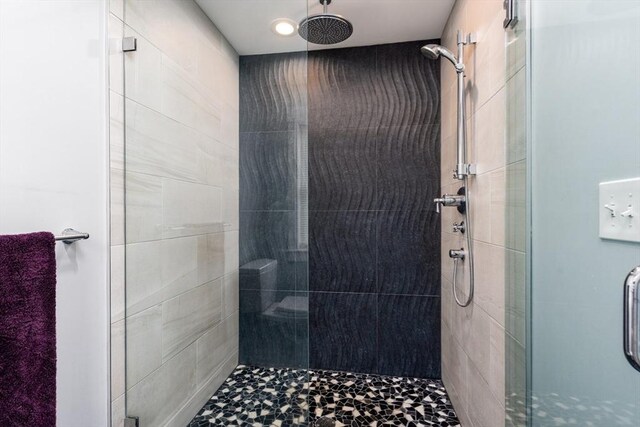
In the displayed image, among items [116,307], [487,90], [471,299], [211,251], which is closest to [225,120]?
[211,251]

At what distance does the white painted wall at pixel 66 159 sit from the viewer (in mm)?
814

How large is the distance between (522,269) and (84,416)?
151 centimetres

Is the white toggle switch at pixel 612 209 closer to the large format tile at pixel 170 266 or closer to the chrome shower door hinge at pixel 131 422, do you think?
the large format tile at pixel 170 266

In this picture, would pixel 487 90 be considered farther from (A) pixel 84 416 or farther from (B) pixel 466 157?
(A) pixel 84 416

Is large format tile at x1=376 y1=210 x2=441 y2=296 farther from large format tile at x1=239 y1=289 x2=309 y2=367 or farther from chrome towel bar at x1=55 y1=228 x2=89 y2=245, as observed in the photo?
chrome towel bar at x1=55 y1=228 x2=89 y2=245

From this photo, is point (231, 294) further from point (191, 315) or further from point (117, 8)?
point (117, 8)

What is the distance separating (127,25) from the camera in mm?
1183

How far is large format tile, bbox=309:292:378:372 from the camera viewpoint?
219 cm

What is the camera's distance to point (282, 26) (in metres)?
1.29

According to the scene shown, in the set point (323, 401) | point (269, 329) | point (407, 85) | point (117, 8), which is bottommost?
point (323, 401)

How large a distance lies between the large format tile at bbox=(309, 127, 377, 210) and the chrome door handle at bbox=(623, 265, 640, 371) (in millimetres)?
1660

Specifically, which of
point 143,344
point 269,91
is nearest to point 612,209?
point 269,91

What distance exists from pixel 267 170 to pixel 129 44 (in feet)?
2.32

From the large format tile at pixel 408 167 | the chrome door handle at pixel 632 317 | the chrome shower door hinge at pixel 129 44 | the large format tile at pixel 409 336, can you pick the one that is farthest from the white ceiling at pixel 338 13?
the large format tile at pixel 409 336
